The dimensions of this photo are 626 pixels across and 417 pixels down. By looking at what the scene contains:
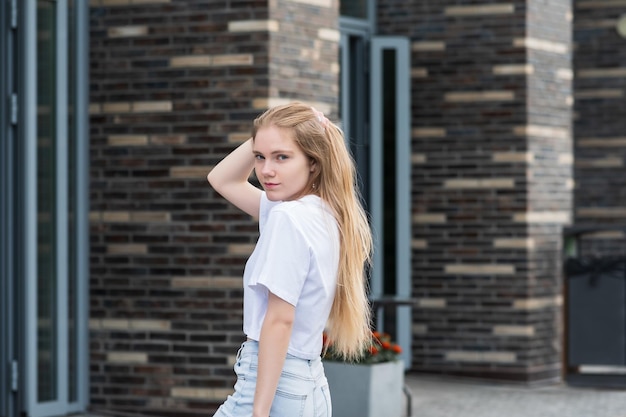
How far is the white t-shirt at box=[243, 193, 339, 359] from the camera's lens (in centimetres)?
317

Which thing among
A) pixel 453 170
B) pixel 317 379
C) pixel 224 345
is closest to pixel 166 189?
pixel 224 345

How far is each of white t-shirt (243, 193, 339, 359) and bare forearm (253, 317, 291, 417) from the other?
0.07 meters

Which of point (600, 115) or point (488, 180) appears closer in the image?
point (488, 180)

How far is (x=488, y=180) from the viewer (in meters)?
12.0

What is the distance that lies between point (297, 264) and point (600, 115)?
1225 cm

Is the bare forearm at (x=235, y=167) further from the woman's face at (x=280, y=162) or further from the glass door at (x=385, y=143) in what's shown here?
the glass door at (x=385, y=143)

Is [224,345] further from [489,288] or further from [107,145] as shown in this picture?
[489,288]

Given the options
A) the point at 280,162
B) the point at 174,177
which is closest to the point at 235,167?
the point at 280,162

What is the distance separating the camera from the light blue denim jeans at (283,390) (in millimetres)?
3266
